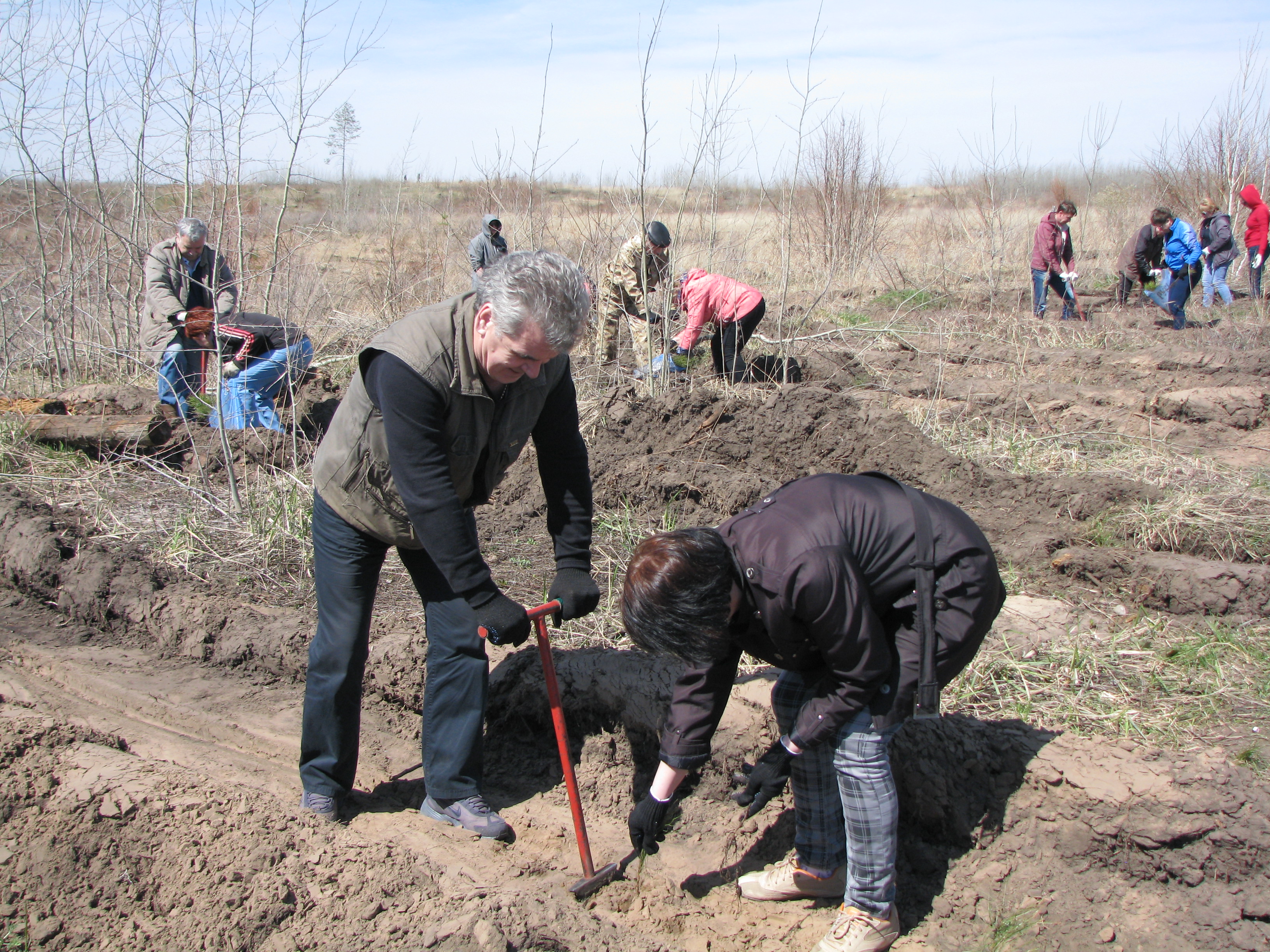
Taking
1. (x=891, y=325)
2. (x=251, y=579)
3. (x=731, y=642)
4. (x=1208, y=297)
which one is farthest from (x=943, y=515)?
(x=1208, y=297)

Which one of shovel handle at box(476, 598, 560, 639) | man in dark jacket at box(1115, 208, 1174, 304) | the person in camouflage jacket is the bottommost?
shovel handle at box(476, 598, 560, 639)

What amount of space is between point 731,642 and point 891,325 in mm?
8295

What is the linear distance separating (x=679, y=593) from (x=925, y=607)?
641mm

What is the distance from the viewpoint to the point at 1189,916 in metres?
2.50

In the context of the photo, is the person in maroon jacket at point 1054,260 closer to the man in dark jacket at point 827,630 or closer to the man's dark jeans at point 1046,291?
the man's dark jeans at point 1046,291

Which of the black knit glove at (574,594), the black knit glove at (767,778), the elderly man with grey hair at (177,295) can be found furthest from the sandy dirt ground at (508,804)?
the elderly man with grey hair at (177,295)

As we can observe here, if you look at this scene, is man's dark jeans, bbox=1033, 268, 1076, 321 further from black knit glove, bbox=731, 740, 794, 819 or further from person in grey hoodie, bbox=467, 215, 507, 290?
black knit glove, bbox=731, 740, 794, 819

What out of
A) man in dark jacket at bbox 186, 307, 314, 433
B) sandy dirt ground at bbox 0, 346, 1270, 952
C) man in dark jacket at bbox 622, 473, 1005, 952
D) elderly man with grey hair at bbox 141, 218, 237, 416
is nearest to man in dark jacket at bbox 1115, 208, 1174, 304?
sandy dirt ground at bbox 0, 346, 1270, 952

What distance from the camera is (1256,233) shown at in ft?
39.8

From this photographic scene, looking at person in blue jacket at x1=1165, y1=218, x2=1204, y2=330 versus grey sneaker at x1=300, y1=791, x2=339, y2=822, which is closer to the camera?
grey sneaker at x1=300, y1=791, x2=339, y2=822

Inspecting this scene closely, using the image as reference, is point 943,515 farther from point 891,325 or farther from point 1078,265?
point 1078,265

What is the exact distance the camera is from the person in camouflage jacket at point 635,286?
6973 millimetres

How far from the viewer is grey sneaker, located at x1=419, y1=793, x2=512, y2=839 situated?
9.47 feet

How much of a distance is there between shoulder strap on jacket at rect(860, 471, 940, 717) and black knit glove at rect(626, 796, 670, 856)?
2.57ft
